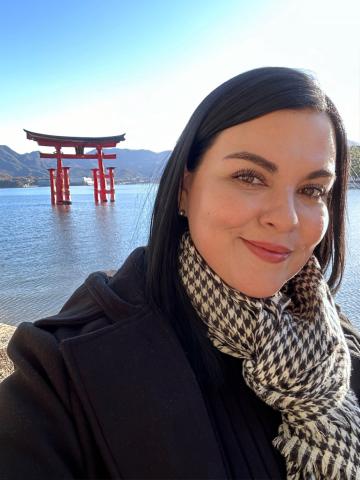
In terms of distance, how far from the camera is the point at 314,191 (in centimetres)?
112

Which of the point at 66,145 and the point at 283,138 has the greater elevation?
the point at 66,145

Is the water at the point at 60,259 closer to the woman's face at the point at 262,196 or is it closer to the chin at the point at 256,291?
the woman's face at the point at 262,196

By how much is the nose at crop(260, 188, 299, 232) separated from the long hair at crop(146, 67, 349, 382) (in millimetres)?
241

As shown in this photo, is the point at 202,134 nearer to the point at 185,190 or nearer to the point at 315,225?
the point at 185,190

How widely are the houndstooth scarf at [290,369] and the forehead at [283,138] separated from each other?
1.17 feet

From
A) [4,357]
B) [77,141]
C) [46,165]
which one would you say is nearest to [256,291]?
[4,357]

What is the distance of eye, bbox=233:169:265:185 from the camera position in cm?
103

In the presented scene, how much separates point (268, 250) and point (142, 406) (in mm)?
540

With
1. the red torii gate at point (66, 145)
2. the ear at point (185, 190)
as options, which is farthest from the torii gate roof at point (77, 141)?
the ear at point (185, 190)

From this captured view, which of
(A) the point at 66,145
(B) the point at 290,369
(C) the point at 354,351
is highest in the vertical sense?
(A) the point at 66,145

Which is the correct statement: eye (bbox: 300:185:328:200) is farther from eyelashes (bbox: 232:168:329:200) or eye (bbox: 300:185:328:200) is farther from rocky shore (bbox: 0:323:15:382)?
rocky shore (bbox: 0:323:15:382)

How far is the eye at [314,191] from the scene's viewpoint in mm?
1097

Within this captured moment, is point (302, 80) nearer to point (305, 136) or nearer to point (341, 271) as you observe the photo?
point (305, 136)

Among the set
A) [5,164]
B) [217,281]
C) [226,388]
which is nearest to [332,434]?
[226,388]
